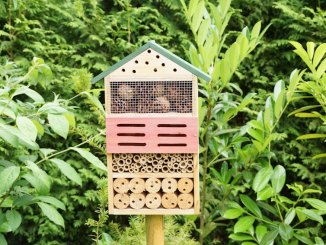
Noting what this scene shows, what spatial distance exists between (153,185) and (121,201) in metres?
0.13

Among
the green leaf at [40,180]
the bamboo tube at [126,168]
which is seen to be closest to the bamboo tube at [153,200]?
the bamboo tube at [126,168]

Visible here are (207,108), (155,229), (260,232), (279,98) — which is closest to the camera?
(155,229)

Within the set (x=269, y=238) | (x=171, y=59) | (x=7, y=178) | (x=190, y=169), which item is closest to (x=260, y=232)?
(x=269, y=238)

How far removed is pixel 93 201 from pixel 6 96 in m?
1.29

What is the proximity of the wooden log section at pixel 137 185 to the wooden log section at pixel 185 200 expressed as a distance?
134 millimetres

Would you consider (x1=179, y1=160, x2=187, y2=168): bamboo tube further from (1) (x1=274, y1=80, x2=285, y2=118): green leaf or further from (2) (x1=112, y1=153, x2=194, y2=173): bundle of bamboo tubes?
(1) (x1=274, y1=80, x2=285, y2=118): green leaf

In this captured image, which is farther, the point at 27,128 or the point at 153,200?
the point at 153,200

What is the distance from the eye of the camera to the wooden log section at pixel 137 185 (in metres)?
1.87

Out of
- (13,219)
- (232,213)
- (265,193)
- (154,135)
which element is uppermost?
(154,135)

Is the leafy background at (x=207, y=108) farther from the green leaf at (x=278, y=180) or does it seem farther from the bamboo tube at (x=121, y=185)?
the bamboo tube at (x=121, y=185)

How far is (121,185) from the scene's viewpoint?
1880mm

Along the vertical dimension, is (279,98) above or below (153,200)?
above

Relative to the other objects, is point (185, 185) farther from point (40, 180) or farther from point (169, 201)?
point (40, 180)

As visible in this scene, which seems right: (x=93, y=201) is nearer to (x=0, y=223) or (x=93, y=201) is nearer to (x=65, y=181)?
(x=65, y=181)
